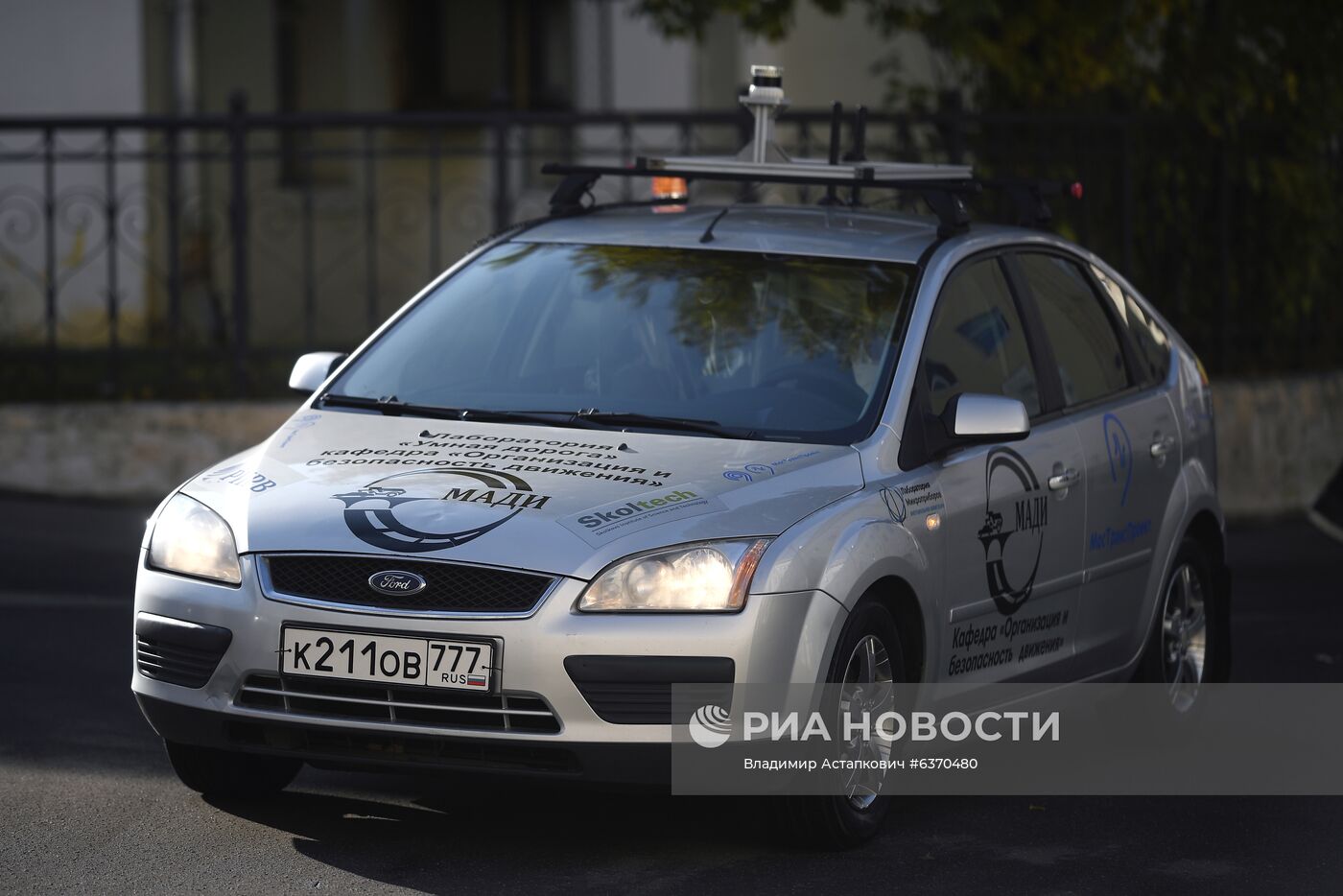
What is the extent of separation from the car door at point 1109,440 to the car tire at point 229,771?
229 centimetres

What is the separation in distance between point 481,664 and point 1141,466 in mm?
2703

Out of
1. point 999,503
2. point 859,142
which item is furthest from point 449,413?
point 859,142

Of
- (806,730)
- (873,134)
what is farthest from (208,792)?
(873,134)

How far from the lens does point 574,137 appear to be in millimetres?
16797

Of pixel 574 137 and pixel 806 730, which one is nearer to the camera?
pixel 806 730

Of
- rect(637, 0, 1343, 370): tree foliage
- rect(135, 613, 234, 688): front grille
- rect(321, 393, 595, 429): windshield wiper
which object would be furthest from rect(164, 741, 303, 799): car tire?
rect(637, 0, 1343, 370): tree foliage

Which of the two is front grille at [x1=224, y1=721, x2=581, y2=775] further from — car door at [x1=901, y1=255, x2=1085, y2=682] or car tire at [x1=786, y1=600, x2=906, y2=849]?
car door at [x1=901, y1=255, x2=1085, y2=682]

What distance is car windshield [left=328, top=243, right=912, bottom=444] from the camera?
230 inches

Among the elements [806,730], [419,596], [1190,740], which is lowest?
[1190,740]

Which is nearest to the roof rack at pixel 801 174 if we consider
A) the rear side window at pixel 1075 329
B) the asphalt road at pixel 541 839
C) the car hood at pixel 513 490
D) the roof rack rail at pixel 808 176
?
the roof rack rail at pixel 808 176

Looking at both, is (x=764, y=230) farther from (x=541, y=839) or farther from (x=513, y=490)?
(x=541, y=839)

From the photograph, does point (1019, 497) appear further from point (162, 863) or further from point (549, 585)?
point (162, 863)

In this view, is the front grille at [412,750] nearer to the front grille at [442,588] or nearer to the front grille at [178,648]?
the front grille at [178,648]

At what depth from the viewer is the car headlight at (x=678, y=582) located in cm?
492
